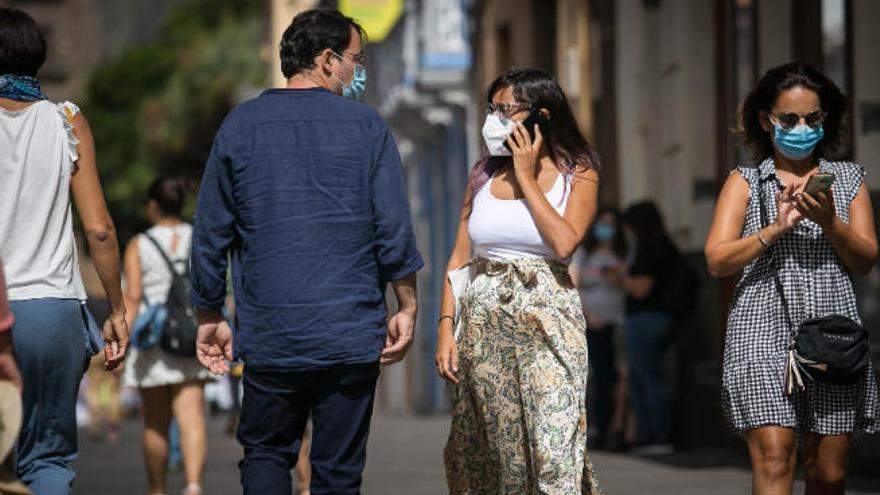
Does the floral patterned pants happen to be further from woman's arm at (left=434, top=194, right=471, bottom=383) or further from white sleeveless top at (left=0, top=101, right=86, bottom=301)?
white sleeveless top at (left=0, top=101, right=86, bottom=301)

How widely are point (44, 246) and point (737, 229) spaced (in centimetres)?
226

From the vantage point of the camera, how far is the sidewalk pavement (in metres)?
12.6

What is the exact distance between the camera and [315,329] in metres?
6.90

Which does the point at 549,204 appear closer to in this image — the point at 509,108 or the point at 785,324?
the point at 509,108

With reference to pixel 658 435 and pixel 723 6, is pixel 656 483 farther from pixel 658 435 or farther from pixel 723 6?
pixel 723 6

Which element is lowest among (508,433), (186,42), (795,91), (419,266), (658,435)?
(658,435)

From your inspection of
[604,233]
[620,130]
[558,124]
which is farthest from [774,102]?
[620,130]

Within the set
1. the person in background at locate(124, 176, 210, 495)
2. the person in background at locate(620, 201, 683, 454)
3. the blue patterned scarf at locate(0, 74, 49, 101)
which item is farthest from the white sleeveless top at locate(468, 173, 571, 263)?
the person in background at locate(620, 201, 683, 454)

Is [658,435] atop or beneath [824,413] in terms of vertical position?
beneath

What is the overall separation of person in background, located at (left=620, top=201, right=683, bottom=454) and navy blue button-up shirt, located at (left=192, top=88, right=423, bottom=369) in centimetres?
907

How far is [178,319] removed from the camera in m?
11.8

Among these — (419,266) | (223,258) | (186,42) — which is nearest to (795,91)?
(419,266)

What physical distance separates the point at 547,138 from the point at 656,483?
5.53 m

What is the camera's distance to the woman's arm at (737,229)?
724 cm
